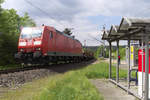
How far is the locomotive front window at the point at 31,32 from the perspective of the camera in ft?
48.7

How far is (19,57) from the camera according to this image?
14703 millimetres

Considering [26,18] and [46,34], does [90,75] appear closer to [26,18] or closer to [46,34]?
[46,34]

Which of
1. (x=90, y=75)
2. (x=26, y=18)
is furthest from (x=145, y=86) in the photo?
Answer: (x=26, y=18)

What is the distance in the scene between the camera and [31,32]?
1526cm

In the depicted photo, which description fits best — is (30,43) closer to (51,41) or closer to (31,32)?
(31,32)

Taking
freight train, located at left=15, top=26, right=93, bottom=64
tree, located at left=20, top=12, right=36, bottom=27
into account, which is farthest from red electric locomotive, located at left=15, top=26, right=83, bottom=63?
tree, located at left=20, top=12, right=36, bottom=27

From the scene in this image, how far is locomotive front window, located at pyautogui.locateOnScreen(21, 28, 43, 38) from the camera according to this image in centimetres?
1484

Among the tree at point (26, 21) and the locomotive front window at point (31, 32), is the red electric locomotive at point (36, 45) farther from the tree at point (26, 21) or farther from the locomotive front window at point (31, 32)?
the tree at point (26, 21)

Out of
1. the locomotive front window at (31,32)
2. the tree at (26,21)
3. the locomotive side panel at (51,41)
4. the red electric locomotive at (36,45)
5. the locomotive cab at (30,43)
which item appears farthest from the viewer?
the tree at (26,21)

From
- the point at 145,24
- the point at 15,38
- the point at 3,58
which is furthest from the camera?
the point at 15,38

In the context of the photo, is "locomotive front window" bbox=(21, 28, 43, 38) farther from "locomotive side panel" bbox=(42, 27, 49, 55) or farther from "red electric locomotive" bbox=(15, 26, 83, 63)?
"locomotive side panel" bbox=(42, 27, 49, 55)

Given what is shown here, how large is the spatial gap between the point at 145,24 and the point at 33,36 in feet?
37.2

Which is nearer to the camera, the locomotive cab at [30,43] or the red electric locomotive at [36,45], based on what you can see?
the red electric locomotive at [36,45]

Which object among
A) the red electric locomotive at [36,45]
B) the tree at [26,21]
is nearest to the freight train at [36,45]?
the red electric locomotive at [36,45]
